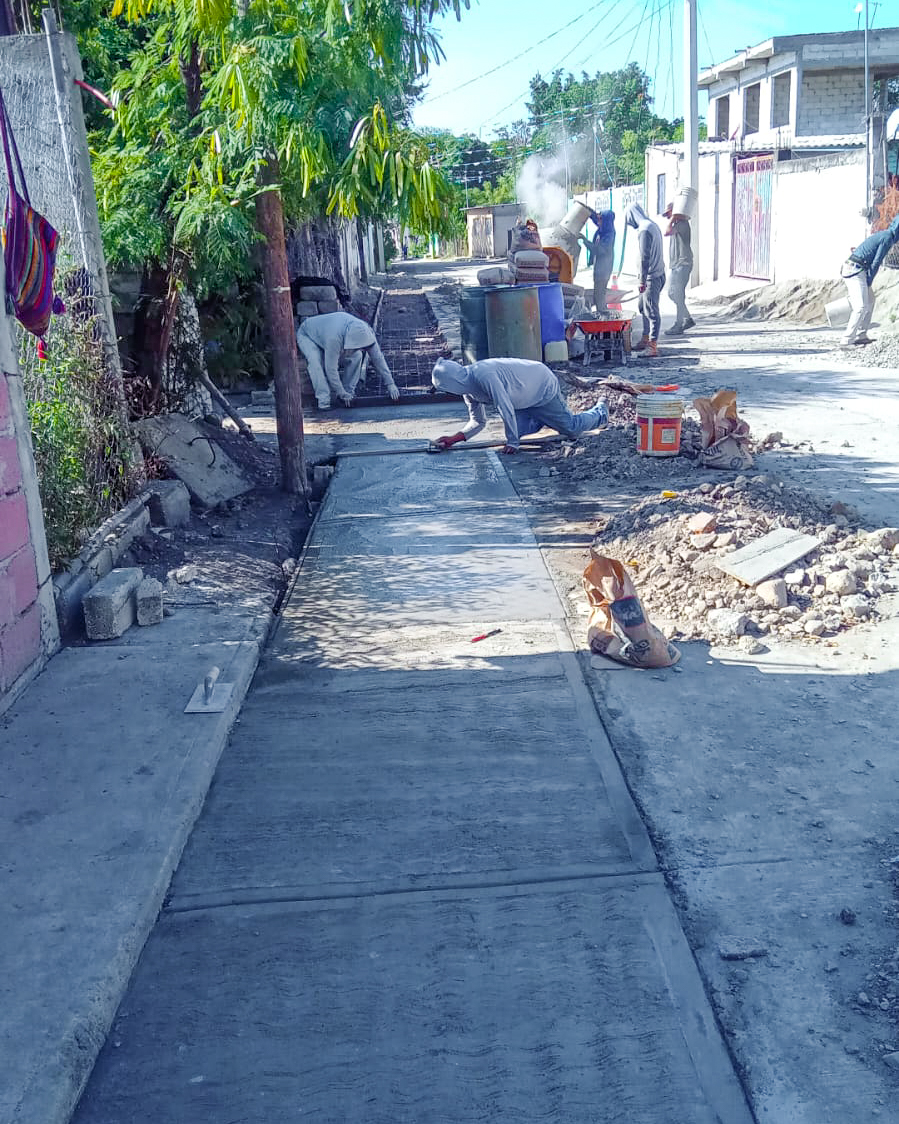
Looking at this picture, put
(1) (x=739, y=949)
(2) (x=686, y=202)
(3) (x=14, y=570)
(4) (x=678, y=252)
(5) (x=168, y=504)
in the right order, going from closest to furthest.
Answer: (1) (x=739, y=949)
(3) (x=14, y=570)
(5) (x=168, y=504)
(4) (x=678, y=252)
(2) (x=686, y=202)

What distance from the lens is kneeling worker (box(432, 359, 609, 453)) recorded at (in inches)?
358

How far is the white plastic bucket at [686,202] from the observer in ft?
57.9

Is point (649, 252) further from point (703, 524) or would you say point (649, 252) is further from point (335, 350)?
point (703, 524)

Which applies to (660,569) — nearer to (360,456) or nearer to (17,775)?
(17,775)

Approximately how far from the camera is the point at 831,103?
27500 millimetres

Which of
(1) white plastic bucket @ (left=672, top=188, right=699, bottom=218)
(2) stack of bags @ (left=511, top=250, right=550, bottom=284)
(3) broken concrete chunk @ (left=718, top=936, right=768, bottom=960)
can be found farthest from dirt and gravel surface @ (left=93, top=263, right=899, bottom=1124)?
(1) white plastic bucket @ (left=672, top=188, right=699, bottom=218)

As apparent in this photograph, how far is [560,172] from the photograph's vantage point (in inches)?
2190

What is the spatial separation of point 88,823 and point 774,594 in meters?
3.43

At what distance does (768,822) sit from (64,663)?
3.22 meters

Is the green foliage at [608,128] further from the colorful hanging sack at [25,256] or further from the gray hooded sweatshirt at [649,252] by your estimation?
the colorful hanging sack at [25,256]

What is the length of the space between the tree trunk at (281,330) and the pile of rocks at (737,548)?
2.73 metres

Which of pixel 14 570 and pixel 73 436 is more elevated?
pixel 73 436

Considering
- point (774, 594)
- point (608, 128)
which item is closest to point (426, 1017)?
point (774, 594)

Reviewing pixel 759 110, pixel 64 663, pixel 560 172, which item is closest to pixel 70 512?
pixel 64 663
